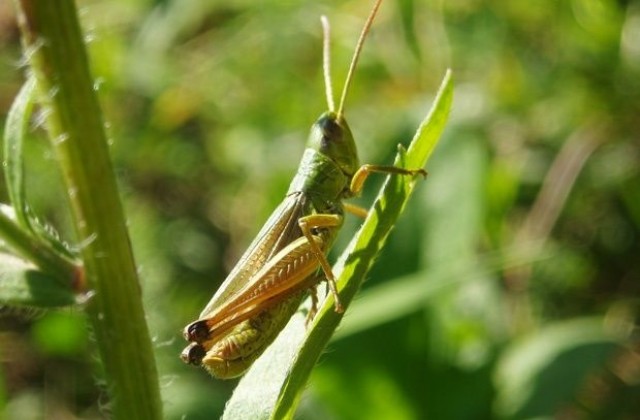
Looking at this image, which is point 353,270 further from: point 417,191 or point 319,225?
point 417,191

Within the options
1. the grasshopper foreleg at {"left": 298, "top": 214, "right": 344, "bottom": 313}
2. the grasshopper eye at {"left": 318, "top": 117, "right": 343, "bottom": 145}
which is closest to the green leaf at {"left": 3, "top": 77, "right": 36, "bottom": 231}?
the grasshopper foreleg at {"left": 298, "top": 214, "right": 344, "bottom": 313}

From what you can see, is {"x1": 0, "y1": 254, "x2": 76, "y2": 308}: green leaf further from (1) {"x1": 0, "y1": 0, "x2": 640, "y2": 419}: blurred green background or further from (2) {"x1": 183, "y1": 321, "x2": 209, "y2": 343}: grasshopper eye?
(1) {"x1": 0, "y1": 0, "x2": 640, "y2": 419}: blurred green background

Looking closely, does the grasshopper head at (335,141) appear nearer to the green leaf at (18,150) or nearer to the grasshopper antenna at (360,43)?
the grasshopper antenna at (360,43)

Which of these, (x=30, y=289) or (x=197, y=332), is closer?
(x=30, y=289)

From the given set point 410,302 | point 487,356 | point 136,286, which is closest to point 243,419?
point 136,286

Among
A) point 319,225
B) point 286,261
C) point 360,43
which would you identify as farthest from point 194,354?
point 360,43
